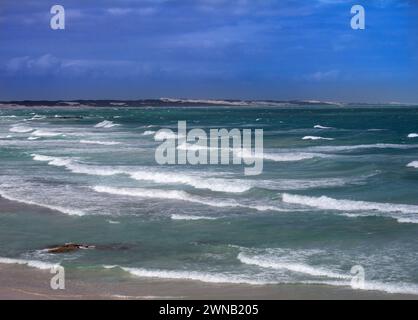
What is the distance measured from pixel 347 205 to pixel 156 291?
880 cm

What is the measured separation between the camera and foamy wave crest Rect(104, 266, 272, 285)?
10648 millimetres

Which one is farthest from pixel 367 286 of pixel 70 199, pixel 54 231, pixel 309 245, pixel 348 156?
pixel 348 156

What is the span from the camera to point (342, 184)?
70.9ft

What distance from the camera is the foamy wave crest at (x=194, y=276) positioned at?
1065cm

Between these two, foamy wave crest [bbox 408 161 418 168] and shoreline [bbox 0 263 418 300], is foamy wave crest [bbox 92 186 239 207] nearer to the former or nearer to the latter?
shoreline [bbox 0 263 418 300]

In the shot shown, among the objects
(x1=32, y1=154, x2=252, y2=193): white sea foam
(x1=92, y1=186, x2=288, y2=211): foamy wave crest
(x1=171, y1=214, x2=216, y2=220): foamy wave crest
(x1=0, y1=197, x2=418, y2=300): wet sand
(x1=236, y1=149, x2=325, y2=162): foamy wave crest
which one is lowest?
(x1=0, y1=197, x2=418, y2=300): wet sand

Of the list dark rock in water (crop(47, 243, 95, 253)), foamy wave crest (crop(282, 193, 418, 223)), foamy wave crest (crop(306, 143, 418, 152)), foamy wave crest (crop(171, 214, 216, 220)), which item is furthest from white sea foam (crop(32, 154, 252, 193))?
foamy wave crest (crop(306, 143, 418, 152))

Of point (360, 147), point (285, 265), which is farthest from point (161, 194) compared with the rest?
point (360, 147)

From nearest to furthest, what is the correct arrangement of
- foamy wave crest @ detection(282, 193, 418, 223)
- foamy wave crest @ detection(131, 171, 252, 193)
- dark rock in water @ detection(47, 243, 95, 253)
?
1. dark rock in water @ detection(47, 243, 95, 253)
2. foamy wave crest @ detection(282, 193, 418, 223)
3. foamy wave crest @ detection(131, 171, 252, 193)

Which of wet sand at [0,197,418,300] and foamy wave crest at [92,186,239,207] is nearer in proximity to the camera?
wet sand at [0,197,418,300]

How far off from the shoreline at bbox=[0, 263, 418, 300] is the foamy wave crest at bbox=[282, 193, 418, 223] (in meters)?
6.44

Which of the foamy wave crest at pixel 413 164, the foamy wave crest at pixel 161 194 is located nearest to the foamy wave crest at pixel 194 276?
the foamy wave crest at pixel 161 194

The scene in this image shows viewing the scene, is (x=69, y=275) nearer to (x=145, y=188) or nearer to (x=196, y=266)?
(x=196, y=266)
